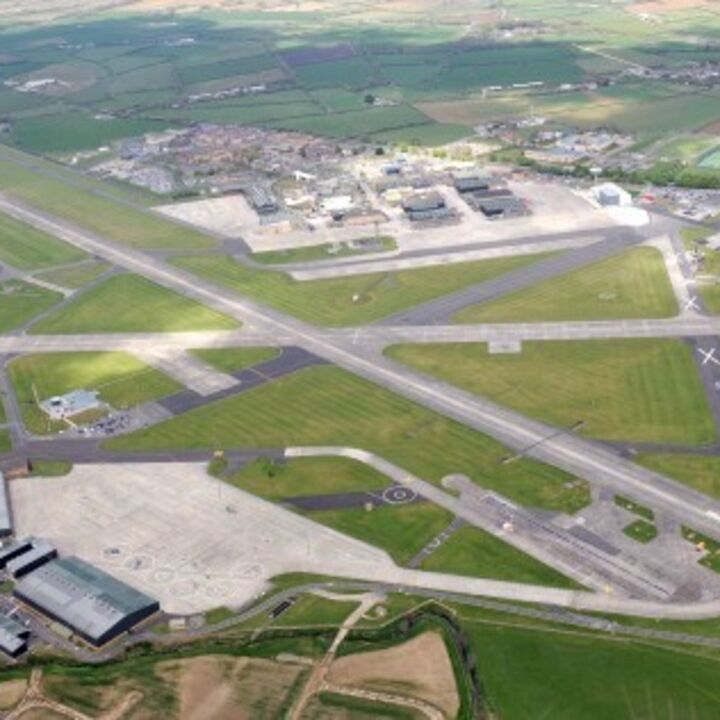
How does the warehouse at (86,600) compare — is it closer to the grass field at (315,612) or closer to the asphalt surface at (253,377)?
the grass field at (315,612)

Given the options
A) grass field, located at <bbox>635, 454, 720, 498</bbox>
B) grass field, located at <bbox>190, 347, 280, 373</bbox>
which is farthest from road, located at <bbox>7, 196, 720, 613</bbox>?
grass field, located at <bbox>190, 347, 280, 373</bbox>

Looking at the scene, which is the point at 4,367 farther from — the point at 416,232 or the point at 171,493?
the point at 416,232

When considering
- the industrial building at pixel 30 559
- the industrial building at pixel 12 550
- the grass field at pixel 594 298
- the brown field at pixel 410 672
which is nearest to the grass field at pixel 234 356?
the grass field at pixel 594 298

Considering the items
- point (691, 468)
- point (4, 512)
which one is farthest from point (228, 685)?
point (691, 468)

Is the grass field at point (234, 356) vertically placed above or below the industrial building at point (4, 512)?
below

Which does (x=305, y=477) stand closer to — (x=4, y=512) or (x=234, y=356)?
(x=4, y=512)

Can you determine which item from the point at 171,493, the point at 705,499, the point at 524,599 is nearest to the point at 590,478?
the point at 705,499
